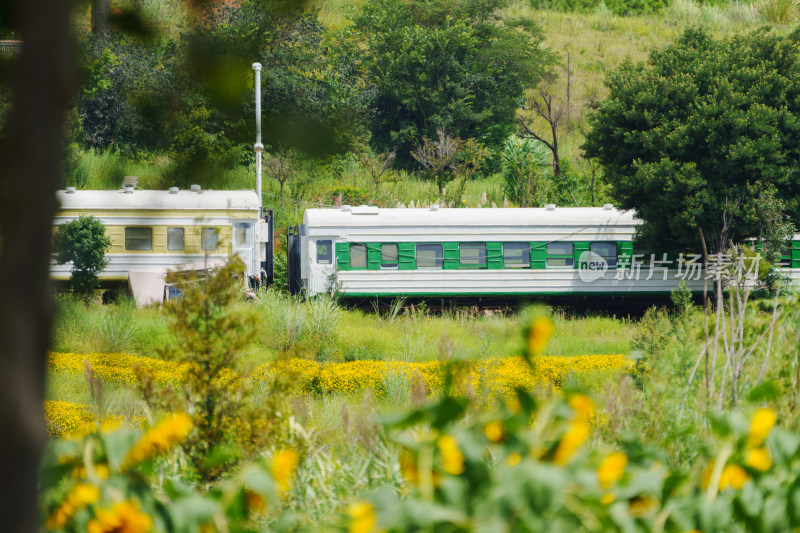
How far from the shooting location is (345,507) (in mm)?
3355

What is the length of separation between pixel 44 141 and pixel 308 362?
992 cm

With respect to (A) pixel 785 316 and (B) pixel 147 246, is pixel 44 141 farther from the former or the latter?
(B) pixel 147 246

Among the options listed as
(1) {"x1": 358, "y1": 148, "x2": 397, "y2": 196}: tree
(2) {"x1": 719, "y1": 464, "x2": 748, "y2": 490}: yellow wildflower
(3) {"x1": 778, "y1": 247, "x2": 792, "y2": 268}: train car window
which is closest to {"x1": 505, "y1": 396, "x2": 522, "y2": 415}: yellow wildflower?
(2) {"x1": 719, "y1": 464, "x2": 748, "y2": 490}: yellow wildflower

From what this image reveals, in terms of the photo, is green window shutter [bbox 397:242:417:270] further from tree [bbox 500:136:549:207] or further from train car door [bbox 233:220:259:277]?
tree [bbox 500:136:549:207]

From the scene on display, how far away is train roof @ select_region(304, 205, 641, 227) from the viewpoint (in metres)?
17.8

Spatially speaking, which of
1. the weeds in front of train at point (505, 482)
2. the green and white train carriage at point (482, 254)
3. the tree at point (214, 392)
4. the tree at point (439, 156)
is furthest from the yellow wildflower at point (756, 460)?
the tree at point (439, 156)

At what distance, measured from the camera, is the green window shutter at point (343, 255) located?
58.0ft

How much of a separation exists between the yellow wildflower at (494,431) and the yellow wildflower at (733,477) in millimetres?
748

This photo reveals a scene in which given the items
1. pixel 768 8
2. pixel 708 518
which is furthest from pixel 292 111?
pixel 768 8

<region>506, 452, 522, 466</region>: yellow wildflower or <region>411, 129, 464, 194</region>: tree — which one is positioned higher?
<region>411, 129, 464, 194</region>: tree

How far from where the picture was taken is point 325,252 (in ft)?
58.2

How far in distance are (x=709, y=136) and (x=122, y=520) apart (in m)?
16.6

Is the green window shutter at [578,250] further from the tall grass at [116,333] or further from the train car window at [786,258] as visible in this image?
the tall grass at [116,333]

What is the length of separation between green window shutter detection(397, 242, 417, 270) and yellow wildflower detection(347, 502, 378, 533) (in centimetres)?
1577
